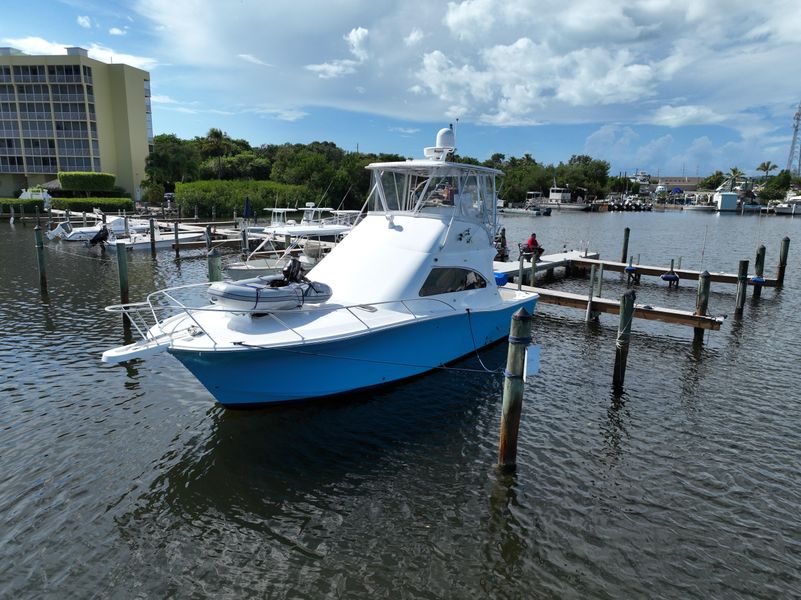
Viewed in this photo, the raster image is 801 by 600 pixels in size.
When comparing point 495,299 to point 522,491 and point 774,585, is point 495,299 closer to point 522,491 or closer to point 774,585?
point 522,491

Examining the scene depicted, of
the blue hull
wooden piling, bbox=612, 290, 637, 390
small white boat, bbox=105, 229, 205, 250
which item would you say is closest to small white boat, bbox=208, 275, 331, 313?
the blue hull

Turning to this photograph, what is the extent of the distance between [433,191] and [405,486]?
7572 millimetres

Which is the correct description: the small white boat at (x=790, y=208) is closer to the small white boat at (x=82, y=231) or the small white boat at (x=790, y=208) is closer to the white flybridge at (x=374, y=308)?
the white flybridge at (x=374, y=308)

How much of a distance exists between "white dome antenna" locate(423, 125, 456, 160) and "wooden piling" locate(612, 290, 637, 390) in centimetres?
596

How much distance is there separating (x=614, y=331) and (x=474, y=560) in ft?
40.0

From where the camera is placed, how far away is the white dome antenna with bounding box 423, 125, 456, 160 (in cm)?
1384

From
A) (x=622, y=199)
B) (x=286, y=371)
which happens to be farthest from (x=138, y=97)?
(x=622, y=199)

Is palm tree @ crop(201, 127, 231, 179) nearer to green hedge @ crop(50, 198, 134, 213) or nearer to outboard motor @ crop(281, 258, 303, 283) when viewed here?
green hedge @ crop(50, 198, 134, 213)

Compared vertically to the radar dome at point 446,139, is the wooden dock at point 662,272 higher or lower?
lower

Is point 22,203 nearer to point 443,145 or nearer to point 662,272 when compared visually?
point 443,145

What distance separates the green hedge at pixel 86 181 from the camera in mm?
55062

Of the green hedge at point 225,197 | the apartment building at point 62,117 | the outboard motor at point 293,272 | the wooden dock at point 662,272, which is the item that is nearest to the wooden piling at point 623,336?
the outboard motor at point 293,272

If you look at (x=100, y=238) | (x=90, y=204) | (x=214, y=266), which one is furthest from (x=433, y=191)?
(x=90, y=204)

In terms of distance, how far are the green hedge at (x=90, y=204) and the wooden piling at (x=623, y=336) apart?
5313 centimetres
